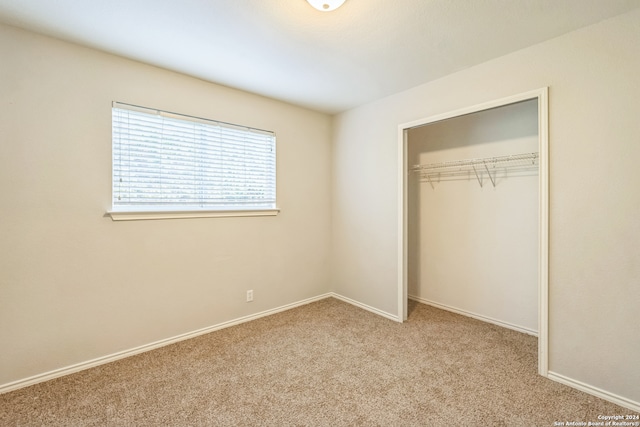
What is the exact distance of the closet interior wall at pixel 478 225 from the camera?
278 centimetres

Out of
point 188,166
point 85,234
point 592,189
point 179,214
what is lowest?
point 85,234

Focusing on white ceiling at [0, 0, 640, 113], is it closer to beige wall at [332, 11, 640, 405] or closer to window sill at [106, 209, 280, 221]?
beige wall at [332, 11, 640, 405]

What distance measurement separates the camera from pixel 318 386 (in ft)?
6.59

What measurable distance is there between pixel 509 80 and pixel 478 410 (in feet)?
7.52

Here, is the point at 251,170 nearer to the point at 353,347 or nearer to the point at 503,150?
the point at 353,347

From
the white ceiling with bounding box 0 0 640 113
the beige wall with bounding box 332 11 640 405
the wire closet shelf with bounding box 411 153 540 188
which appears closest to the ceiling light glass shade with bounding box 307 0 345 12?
the white ceiling with bounding box 0 0 640 113

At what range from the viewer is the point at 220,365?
226 cm

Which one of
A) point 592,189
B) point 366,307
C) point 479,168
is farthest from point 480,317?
point 592,189

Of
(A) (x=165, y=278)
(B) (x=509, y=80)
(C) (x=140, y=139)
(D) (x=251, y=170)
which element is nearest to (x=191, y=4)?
(C) (x=140, y=139)

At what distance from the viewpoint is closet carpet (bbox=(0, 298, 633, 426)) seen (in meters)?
1.71

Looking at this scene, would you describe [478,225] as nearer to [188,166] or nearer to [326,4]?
[326,4]

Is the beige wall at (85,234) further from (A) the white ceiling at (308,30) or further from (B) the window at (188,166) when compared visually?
(A) the white ceiling at (308,30)

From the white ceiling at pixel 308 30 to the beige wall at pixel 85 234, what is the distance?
0.21 m

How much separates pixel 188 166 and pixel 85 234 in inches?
36.9
